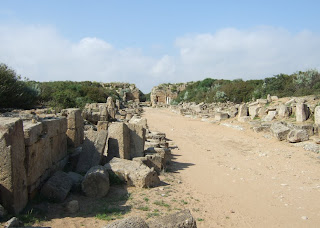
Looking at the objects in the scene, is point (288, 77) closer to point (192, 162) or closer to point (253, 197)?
point (192, 162)

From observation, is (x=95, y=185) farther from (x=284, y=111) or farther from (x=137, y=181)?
(x=284, y=111)

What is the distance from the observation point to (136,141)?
8008mm

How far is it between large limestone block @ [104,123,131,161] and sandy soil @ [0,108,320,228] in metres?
1.21

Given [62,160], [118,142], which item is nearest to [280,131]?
[118,142]

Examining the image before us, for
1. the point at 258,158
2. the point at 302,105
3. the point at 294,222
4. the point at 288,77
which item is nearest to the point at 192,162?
the point at 258,158

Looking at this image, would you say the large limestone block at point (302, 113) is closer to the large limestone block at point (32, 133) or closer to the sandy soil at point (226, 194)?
the sandy soil at point (226, 194)

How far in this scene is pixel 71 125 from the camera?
25.8 ft

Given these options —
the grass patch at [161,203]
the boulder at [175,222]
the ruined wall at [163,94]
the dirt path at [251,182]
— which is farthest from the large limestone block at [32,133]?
the ruined wall at [163,94]

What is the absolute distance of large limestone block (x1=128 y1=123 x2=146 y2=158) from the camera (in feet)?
25.9

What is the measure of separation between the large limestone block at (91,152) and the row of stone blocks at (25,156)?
0.47 m

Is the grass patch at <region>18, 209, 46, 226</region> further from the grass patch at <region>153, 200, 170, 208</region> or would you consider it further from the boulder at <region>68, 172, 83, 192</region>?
the grass patch at <region>153, 200, 170, 208</region>

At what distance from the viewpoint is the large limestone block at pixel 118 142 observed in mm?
7270

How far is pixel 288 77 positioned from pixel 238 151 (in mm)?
16683

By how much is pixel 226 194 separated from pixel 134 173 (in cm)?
208
